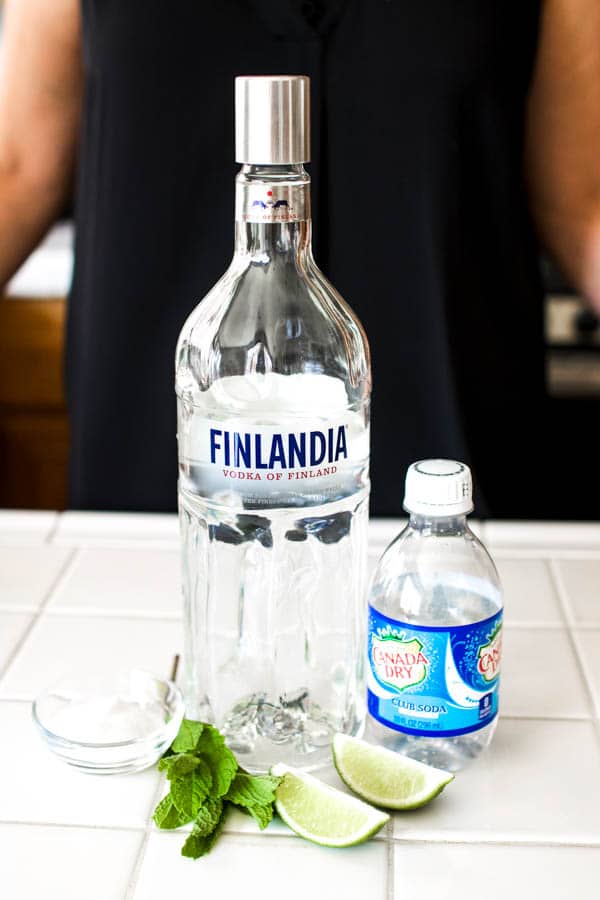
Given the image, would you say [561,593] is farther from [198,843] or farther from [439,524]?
[198,843]

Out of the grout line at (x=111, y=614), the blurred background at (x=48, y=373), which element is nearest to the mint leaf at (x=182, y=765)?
the grout line at (x=111, y=614)

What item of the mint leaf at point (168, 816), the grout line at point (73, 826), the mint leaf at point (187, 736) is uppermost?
the mint leaf at point (187, 736)

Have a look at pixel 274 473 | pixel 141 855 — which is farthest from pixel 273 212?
pixel 141 855

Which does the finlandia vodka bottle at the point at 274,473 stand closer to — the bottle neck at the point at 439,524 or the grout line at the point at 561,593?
the bottle neck at the point at 439,524

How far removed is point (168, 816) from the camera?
647 millimetres

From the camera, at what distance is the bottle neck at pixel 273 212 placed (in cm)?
64

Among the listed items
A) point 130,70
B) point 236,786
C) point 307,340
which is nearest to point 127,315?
point 130,70

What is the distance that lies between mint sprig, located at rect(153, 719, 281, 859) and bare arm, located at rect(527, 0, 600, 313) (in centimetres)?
73

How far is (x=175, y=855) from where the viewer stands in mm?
631

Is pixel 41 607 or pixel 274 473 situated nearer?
pixel 274 473

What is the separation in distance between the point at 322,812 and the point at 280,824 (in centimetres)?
3

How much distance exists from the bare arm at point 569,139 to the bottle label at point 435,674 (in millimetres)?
646

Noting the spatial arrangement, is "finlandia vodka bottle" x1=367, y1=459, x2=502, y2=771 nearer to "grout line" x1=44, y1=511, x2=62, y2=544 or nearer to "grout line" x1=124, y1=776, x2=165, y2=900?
"grout line" x1=124, y1=776, x2=165, y2=900

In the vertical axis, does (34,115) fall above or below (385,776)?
above
